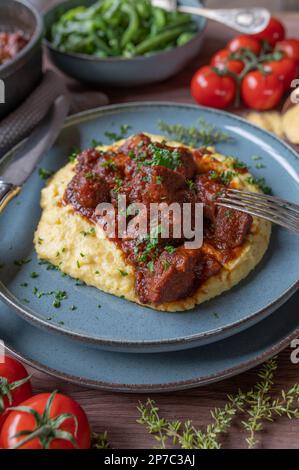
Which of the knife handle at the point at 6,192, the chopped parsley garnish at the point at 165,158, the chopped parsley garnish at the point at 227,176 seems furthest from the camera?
the knife handle at the point at 6,192

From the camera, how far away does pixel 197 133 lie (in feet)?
14.9

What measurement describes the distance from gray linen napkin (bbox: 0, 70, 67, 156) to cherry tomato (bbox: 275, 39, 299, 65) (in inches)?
81.9

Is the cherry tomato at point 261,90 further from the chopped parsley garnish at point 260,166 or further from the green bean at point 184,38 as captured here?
the chopped parsley garnish at point 260,166

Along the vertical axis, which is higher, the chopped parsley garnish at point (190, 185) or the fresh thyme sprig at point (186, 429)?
the chopped parsley garnish at point (190, 185)

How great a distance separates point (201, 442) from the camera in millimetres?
2918

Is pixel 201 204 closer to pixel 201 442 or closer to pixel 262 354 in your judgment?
pixel 262 354

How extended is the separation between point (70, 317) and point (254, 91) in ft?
8.72

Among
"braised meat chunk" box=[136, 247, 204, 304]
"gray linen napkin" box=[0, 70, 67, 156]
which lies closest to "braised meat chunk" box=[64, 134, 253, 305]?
"braised meat chunk" box=[136, 247, 204, 304]

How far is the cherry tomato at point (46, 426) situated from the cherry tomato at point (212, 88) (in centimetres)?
310

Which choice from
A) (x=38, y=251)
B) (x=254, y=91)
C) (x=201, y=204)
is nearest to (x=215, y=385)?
(x=201, y=204)

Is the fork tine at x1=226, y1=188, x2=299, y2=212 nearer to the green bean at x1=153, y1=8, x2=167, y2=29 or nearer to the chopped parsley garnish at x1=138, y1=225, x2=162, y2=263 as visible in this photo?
the chopped parsley garnish at x1=138, y1=225, x2=162, y2=263

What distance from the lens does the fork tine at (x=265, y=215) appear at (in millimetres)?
3496

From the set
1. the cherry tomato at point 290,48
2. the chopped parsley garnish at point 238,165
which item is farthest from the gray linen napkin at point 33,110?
the cherry tomato at point 290,48
